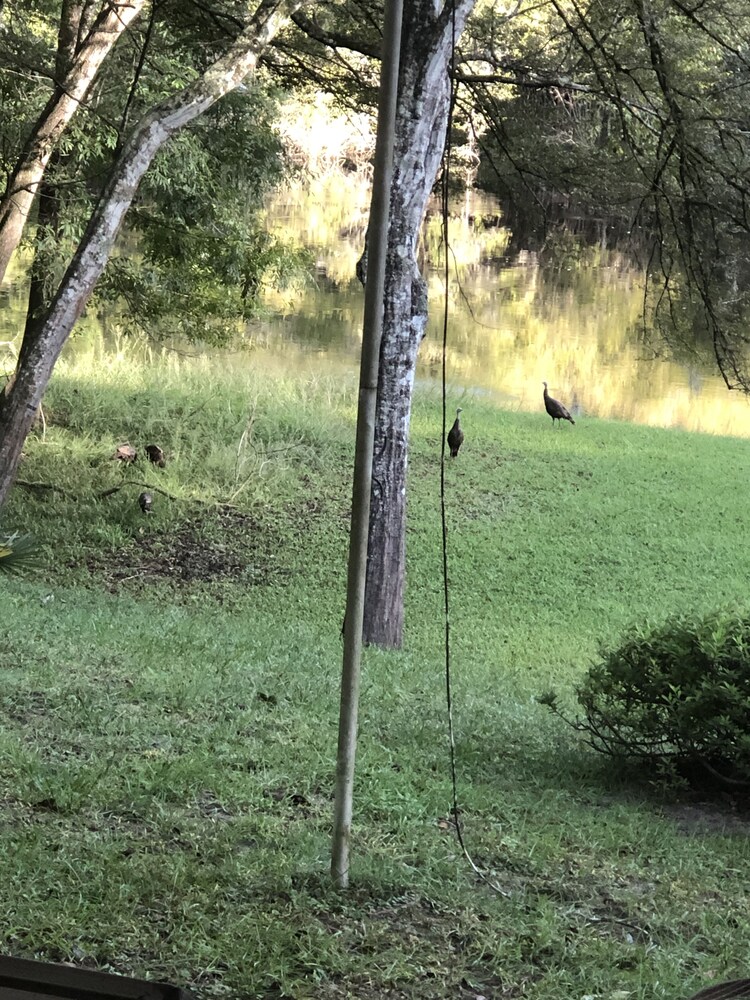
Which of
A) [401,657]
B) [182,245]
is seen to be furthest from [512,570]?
[182,245]

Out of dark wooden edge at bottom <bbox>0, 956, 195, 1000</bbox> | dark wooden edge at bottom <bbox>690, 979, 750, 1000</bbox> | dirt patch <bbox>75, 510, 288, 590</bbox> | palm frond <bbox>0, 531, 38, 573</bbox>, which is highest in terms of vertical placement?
palm frond <bbox>0, 531, 38, 573</bbox>

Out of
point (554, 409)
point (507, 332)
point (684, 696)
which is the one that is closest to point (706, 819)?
point (684, 696)

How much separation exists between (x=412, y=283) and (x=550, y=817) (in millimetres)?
4275

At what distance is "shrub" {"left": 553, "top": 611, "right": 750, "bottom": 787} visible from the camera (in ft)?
13.6

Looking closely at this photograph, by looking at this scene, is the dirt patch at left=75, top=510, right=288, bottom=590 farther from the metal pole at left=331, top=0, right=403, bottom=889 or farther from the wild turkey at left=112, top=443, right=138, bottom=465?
the metal pole at left=331, top=0, right=403, bottom=889

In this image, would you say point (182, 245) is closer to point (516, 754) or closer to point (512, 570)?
→ point (512, 570)

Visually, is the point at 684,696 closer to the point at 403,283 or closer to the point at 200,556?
the point at 403,283

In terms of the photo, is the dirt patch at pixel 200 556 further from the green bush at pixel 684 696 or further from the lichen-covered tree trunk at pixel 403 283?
the green bush at pixel 684 696

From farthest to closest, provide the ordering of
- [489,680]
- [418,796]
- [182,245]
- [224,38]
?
[182,245], [224,38], [489,680], [418,796]

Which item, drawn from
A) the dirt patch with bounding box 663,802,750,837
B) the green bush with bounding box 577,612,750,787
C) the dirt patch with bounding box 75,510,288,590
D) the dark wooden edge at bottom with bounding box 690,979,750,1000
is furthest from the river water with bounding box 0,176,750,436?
the dark wooden edge at bottom with bounding box 690,979,750,1000

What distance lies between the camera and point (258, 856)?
3113mm

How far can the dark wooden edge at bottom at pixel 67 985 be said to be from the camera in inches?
67.5

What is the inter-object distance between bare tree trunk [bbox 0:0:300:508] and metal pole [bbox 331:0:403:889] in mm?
4455

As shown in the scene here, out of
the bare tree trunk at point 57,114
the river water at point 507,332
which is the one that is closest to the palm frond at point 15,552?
the bare tree trunk at point 57,114
